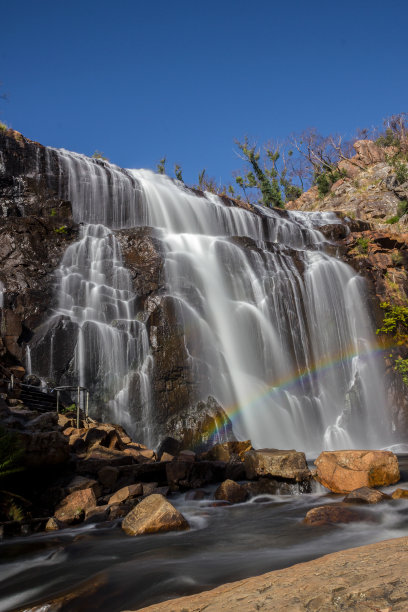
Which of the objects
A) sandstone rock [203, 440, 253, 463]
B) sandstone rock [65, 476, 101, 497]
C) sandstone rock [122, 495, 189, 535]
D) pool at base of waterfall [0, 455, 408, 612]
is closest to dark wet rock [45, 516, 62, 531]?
pool at base of waterfall [0, 455, 408, 612]

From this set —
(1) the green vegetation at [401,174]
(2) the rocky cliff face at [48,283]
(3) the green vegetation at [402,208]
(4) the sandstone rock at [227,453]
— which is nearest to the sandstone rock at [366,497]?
(4) the sandstone rock at [227,453]

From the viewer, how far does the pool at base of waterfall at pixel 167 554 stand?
4.45 meters

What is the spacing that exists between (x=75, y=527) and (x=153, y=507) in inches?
66.2

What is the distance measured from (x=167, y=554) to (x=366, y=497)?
3.87 m

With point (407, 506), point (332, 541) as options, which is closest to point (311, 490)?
point (407, 506)

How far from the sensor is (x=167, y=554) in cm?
564

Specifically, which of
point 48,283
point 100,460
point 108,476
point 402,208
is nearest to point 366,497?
point 108,476

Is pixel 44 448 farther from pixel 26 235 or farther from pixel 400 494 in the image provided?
pixel 26 235

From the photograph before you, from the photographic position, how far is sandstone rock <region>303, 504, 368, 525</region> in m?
6.51

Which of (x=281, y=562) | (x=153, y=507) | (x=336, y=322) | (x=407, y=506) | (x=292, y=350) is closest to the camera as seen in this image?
(x=281, y=562)

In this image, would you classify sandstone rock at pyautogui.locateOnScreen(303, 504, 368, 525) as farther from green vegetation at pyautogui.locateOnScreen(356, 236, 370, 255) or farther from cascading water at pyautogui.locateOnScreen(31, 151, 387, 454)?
green vegetation at pyautogui.locateOnScreen(356, 236, 370, 255)

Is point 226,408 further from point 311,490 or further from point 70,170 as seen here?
point 70,170

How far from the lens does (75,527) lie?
24.3ft

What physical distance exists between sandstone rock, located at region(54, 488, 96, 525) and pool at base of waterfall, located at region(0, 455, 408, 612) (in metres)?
0.49
